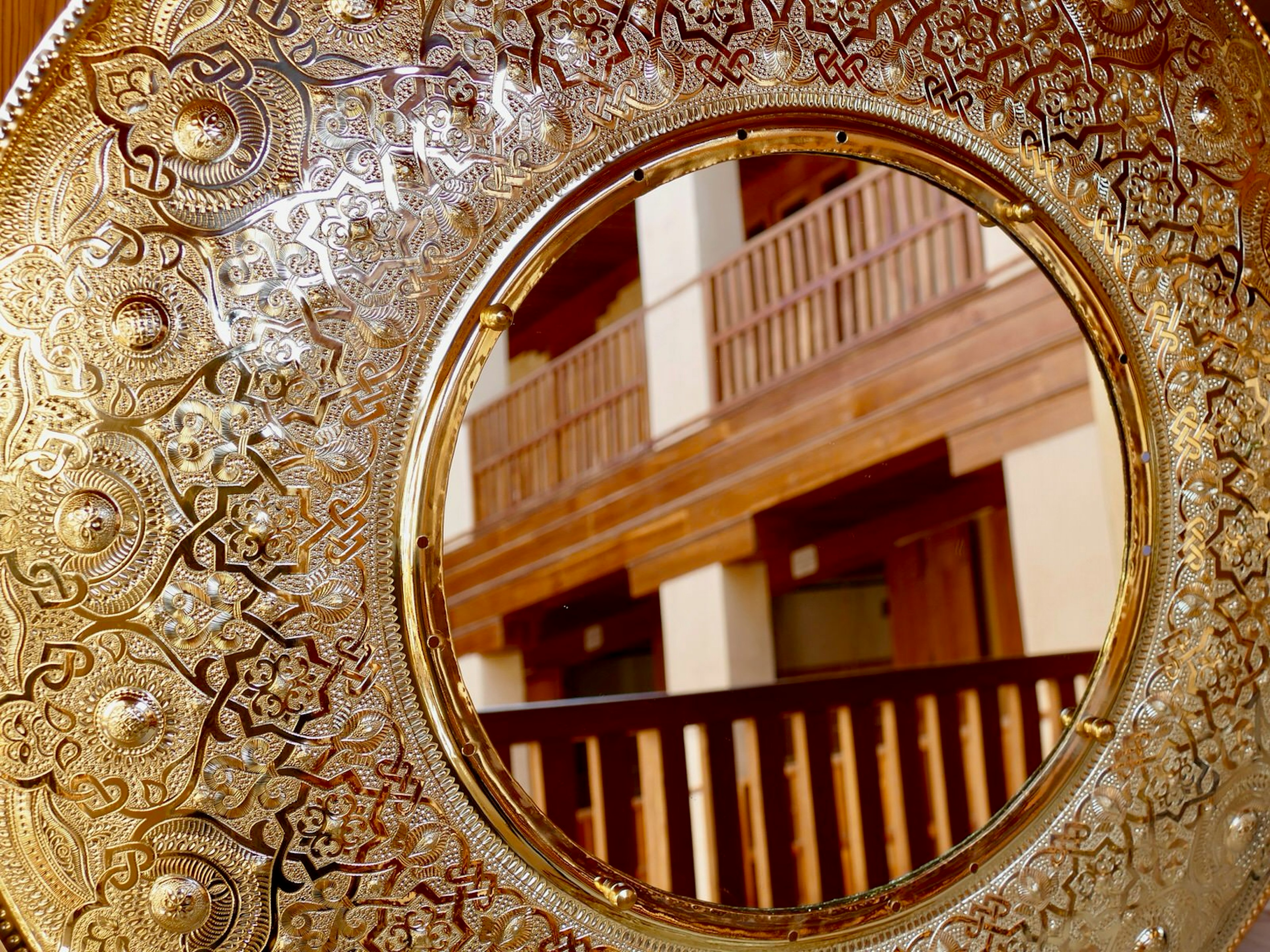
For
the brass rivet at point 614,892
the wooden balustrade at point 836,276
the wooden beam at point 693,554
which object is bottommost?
the brass rivet at point 614,892

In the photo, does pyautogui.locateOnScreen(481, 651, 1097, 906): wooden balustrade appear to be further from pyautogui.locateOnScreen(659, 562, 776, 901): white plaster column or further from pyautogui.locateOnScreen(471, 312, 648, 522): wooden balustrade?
pyautogui.locateOnScreen(471, 312, 648, 522): wooden balustrade

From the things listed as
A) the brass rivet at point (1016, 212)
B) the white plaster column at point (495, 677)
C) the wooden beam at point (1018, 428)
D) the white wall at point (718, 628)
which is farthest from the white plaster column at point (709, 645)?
the brass rivet at point (1016, 212)

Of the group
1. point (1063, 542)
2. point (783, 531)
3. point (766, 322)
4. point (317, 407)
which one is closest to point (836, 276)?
point (766, 322)

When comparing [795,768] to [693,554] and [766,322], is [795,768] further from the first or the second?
[766,322]

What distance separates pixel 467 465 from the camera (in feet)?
2.32

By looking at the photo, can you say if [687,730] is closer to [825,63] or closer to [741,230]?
[741,230]

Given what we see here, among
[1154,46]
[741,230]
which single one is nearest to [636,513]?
[741,230]

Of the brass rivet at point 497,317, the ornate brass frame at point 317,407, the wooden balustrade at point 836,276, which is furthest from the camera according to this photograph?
the wooden balustrade at point 836,276

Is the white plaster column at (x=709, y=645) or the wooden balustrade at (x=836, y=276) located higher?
the wooden balustrade at (x=836, y=276)

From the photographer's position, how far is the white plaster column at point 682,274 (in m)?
0.78

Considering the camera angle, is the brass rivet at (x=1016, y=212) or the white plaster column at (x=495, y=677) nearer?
the white plaster column at (x=495, y=677)

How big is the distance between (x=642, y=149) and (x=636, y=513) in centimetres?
25

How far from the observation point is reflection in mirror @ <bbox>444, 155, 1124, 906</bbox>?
731mm

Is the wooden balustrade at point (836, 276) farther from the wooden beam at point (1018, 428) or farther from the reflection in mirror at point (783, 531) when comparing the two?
the wooden beam at point (1018, 428)
